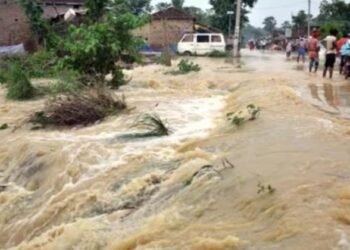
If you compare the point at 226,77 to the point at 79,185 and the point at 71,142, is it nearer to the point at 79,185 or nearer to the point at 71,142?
the point at 71,142

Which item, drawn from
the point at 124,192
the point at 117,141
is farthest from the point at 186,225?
the point at 117,141

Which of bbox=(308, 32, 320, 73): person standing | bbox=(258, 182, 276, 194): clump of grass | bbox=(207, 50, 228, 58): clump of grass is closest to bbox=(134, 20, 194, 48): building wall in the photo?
bbox=(207, 50, 228, 58): clump of grass

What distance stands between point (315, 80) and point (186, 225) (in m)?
11.1

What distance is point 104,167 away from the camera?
8.10 metres

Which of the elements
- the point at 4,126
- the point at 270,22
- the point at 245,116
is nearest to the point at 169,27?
the point at 4,126

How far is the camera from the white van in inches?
1266

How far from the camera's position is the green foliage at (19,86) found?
49.1ft

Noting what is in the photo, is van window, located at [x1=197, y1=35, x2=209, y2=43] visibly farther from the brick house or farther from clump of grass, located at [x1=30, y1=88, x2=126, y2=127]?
clump of grass, located at [x1=30, y1=88, x2=126, y2=127]

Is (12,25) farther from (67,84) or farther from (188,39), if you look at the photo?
(67,84)

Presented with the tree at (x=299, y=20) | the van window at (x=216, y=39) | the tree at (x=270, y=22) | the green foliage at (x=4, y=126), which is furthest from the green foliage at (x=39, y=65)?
the tree at (x=270, y=22)

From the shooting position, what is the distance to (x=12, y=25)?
3188 centimetres

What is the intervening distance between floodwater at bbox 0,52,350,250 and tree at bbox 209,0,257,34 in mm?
32287

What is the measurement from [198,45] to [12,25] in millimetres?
9846

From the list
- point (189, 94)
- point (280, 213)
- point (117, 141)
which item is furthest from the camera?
point (189, 94)
